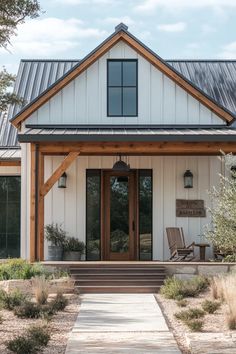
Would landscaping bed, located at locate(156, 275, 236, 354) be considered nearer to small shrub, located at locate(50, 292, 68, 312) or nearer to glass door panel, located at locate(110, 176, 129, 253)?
small shrub, located at locate(50, 292, 68, 312)

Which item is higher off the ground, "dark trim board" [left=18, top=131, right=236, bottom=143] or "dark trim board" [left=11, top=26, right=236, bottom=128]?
"dark trim board" [left=11, top=26, right=236, bottom=128]

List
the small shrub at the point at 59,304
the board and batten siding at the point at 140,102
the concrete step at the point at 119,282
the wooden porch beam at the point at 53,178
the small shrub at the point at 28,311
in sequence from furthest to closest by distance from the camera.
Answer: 1. the board and batten siding at the point at 140,102
2. the wooden porch beam at the point at 53,178
3. the concrete step at the point at 119,282
4. the small shrub at the point at 59,304
5. the small shrub at the point at 28,311

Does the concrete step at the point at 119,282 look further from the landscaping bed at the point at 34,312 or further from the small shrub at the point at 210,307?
the small shrub at the point at 210,307

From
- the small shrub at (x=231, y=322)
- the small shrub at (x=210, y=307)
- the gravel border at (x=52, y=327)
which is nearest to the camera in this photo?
the gravel border at (x=52, y=327)

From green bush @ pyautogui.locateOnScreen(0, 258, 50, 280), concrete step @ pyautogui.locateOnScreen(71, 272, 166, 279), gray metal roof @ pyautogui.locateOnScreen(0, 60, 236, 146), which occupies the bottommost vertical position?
concrete step @ pyautogui.locateOnScreen(71, 272, 166, 279)

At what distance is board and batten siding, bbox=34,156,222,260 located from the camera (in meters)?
19.3

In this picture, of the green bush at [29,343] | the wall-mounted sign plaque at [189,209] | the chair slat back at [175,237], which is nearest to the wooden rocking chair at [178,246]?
the chair slat back at [175,237]

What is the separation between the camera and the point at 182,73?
24234 millimetres

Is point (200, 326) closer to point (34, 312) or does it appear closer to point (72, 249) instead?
point (34, 312)

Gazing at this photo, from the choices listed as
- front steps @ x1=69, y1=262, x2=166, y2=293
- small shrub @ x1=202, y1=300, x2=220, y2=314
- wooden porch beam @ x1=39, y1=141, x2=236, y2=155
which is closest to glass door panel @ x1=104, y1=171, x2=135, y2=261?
wooden porch beam @ x1=39, y1=141, x2=236, y2=155

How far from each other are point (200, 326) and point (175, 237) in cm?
886

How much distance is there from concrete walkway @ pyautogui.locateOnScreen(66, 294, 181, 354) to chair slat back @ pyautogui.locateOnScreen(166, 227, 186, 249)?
178 inches

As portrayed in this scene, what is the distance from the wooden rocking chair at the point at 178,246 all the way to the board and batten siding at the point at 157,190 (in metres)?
0.54

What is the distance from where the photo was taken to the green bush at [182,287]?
13.9 meters
